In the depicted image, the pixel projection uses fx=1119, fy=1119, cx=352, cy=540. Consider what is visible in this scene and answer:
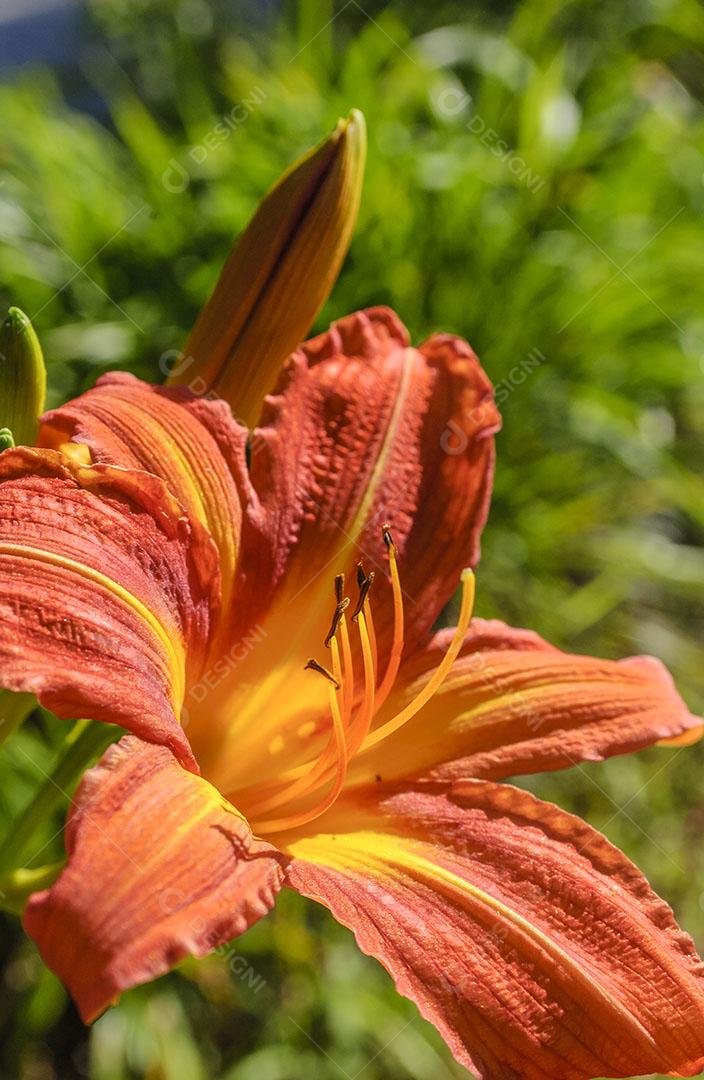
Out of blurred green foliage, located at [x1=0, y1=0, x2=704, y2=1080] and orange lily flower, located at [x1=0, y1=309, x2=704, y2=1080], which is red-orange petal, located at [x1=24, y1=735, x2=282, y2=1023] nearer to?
orange lily flower, located at [x1=0, y1=309, x2=704, y2=1080]

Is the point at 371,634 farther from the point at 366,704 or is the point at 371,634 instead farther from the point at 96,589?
the point at 96,589

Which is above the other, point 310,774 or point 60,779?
point 310,774

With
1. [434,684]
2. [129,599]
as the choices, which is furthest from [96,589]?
[434,684]

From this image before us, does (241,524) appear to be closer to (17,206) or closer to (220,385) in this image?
(220,385)

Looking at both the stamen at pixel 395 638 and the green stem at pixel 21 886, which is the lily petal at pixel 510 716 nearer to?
the stamen at pixel 395 638

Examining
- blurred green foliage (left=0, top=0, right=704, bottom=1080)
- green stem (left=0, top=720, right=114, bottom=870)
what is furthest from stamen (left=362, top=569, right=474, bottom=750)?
blurred green foliage (left=0, top=0, right=704, bottom=1080)

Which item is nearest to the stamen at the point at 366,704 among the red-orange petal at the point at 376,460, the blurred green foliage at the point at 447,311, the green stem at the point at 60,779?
the red-orange petal at the point at 376,460
